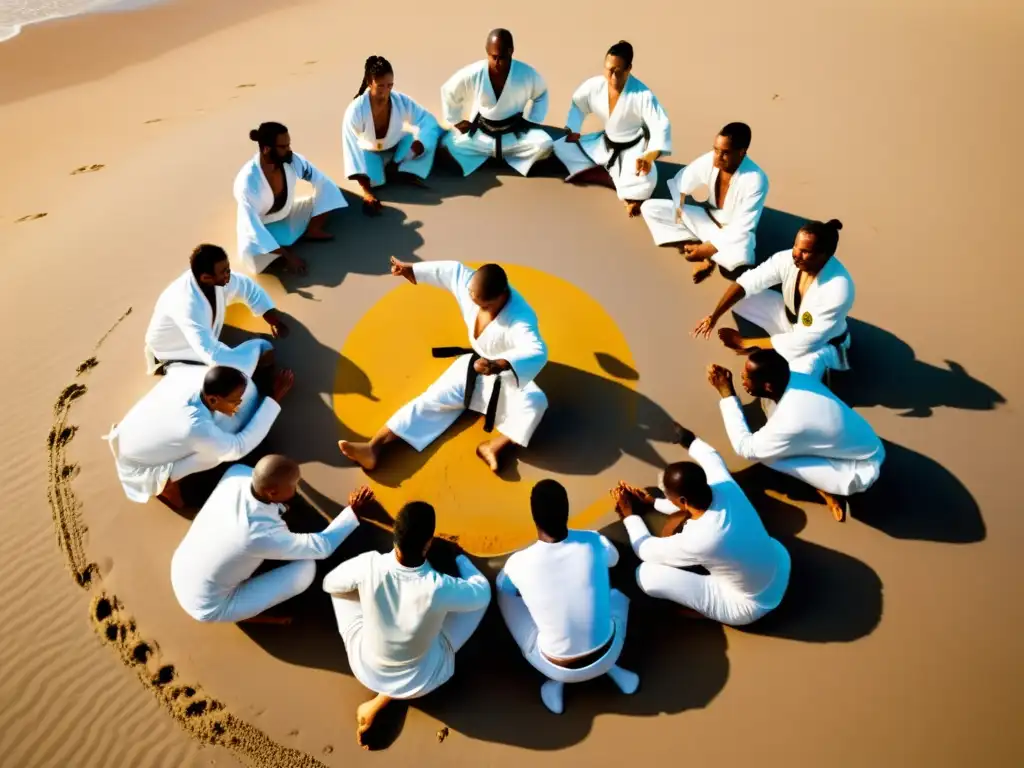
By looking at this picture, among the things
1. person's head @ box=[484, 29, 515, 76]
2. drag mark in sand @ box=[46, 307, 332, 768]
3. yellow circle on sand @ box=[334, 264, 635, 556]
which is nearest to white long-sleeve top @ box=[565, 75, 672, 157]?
person's head @ box=[484, 29, 515, 76]

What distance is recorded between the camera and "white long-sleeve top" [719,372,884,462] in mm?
4039

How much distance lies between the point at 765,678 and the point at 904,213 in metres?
4.66

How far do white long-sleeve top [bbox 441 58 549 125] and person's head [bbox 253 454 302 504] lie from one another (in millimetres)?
4343

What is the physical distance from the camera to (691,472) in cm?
349

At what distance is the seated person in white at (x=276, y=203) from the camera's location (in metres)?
5.48

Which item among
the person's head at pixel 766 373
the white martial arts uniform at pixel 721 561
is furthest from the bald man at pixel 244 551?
the person's head at pixel 766 373

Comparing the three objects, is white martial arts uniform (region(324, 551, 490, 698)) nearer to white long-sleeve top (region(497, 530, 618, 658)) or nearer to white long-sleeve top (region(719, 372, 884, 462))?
white long-sleeve top (region(497, 530, 618, 658))

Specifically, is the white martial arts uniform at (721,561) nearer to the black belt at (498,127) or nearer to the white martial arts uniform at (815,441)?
the white martial arts uniform at (815,441)

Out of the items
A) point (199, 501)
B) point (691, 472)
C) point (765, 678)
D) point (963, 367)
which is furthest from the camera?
point (963, 367)

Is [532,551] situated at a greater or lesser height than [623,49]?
lesser

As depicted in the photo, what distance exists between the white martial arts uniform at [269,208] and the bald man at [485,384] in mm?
1543

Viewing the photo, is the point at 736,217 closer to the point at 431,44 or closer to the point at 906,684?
the point at 906,684

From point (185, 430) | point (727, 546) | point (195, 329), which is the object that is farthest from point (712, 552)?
point (195, 329)

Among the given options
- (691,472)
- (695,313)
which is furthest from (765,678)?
(695,313)
